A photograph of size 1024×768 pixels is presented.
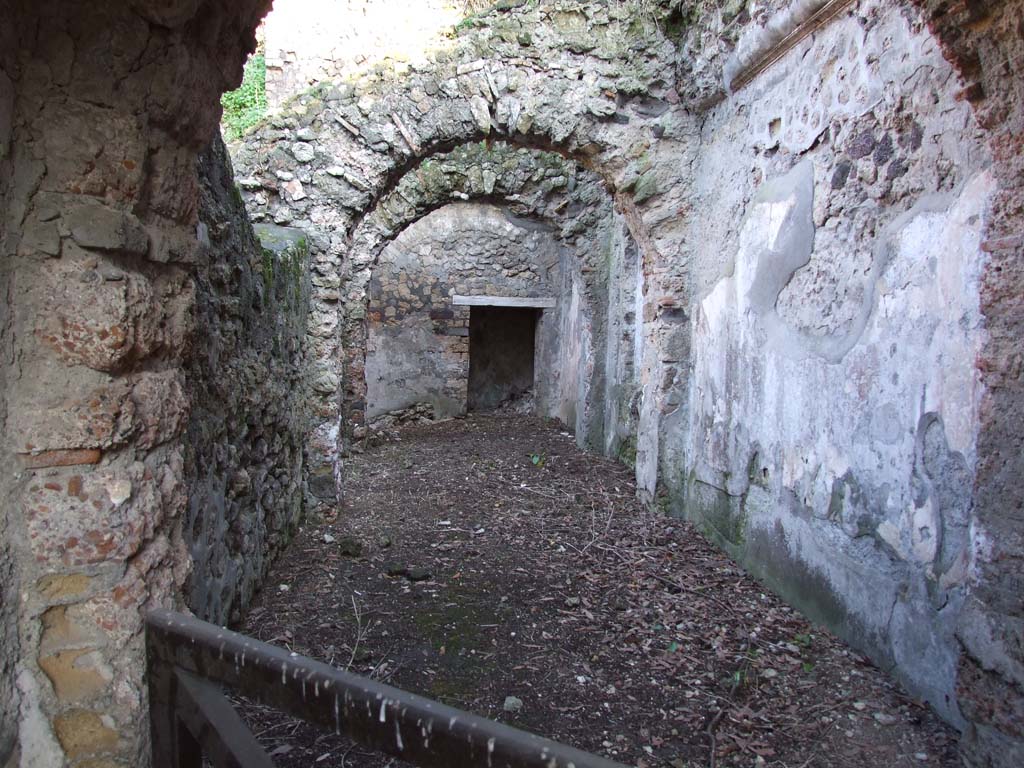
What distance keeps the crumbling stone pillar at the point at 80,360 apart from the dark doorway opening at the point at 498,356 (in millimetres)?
11594

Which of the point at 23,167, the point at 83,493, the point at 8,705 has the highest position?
the point at 23,167

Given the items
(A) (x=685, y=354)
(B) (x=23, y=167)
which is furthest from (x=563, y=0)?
(B) (x=23, y=167)

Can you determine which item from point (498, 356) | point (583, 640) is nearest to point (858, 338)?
point (583, 640)

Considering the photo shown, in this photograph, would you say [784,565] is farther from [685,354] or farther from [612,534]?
[685,354]

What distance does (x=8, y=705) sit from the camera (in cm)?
126

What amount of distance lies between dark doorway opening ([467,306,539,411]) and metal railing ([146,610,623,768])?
461 inches

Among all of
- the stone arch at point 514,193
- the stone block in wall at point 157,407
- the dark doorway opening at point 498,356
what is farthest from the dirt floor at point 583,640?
the dark doorway opening at point 498,356

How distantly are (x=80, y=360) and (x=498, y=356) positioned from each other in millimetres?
11856

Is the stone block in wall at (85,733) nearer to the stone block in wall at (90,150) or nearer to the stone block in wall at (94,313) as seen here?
the stone block in wall at (94,313)

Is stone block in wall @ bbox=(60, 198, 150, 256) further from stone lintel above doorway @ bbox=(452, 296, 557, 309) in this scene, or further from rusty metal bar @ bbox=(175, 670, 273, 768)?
stone lintel above doorway @ bbox=(452, 296, 557, 309)

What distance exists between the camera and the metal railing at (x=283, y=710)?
85cm

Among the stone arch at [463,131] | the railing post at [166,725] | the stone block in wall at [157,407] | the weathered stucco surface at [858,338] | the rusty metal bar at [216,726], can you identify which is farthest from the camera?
the stone arch at [463,131]

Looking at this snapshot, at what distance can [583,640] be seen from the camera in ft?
10.2

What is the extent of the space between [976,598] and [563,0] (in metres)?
4.55
